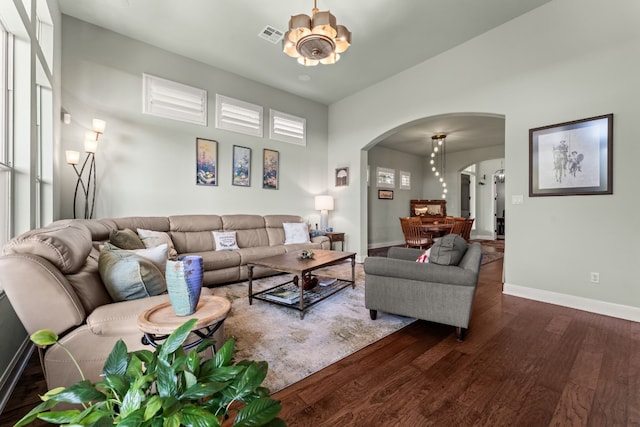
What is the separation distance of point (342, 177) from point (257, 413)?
5433 millimetres

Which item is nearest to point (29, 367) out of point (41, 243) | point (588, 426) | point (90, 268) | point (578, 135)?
point (90, 268)

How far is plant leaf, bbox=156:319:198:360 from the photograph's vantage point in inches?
25.5

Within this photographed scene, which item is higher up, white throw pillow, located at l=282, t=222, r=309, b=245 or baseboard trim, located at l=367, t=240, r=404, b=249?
white throw pillow, located at l=282, t=222, r=309, b=245

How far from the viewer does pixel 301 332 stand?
2303 mm

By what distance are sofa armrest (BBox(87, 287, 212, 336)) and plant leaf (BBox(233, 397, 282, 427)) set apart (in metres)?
1.10

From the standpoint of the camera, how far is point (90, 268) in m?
1.64

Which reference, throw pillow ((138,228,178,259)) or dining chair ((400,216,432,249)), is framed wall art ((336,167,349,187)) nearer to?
dining chair ((400,216,432,249))

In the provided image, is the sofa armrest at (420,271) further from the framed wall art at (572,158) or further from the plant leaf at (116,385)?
the plant leaf at (116,385)

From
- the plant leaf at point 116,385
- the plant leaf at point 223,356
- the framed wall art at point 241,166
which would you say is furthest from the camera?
the framed wall art at point 241,166

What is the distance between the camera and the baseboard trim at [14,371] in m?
1.49

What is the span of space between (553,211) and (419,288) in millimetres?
2102

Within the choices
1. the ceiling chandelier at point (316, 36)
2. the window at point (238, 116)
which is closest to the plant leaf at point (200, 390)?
the ceiling chandelier at point (316, 36)

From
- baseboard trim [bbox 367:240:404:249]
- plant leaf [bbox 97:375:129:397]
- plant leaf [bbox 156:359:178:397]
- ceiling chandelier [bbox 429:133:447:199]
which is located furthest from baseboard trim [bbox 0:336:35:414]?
ceiling chandelier [bbox 429:133:447:199]

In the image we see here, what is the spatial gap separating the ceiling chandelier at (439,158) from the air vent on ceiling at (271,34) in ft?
15.7
